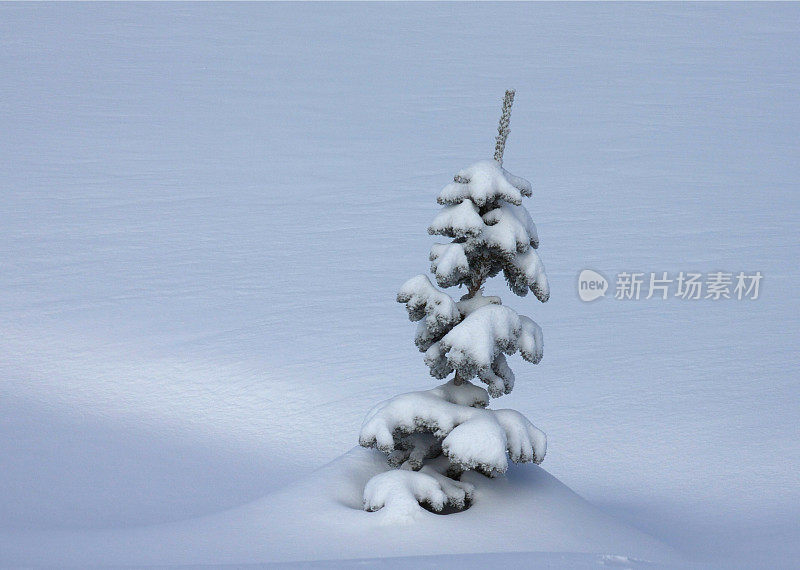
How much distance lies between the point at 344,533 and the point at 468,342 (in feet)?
7.43

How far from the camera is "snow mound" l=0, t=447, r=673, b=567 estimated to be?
9.23 m

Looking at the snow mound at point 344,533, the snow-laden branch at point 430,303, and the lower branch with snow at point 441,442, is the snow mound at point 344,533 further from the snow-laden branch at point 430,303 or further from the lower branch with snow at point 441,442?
the snow-laden branch at point 430,303

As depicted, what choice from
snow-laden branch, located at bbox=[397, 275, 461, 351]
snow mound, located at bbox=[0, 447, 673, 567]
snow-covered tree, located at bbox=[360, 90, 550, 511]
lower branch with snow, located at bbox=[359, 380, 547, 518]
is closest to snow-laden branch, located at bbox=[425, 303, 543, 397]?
snow-covered tree, located at bbox=[360, 90, 550, 511]

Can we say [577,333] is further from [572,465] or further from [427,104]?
[427,104]

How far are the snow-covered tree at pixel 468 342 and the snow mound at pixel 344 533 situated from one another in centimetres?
38

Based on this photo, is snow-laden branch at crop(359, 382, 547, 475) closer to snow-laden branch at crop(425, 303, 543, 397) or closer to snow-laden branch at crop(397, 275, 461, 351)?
snow-laden branch at crop(425, 303, 543, 397)

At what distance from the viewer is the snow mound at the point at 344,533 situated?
923cm

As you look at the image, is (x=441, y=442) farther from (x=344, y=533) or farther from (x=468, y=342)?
(x=344, y=533)

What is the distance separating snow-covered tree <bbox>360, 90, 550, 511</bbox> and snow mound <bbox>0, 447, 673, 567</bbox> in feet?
1.25

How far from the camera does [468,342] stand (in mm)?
9914

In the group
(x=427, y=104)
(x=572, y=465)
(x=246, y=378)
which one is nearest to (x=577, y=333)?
Answer: (x=572, y=465)

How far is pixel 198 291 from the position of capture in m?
20.8

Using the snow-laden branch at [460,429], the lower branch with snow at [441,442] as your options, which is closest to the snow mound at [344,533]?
the lower branch with snow at [441,442]

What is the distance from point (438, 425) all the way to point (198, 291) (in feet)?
38.2
